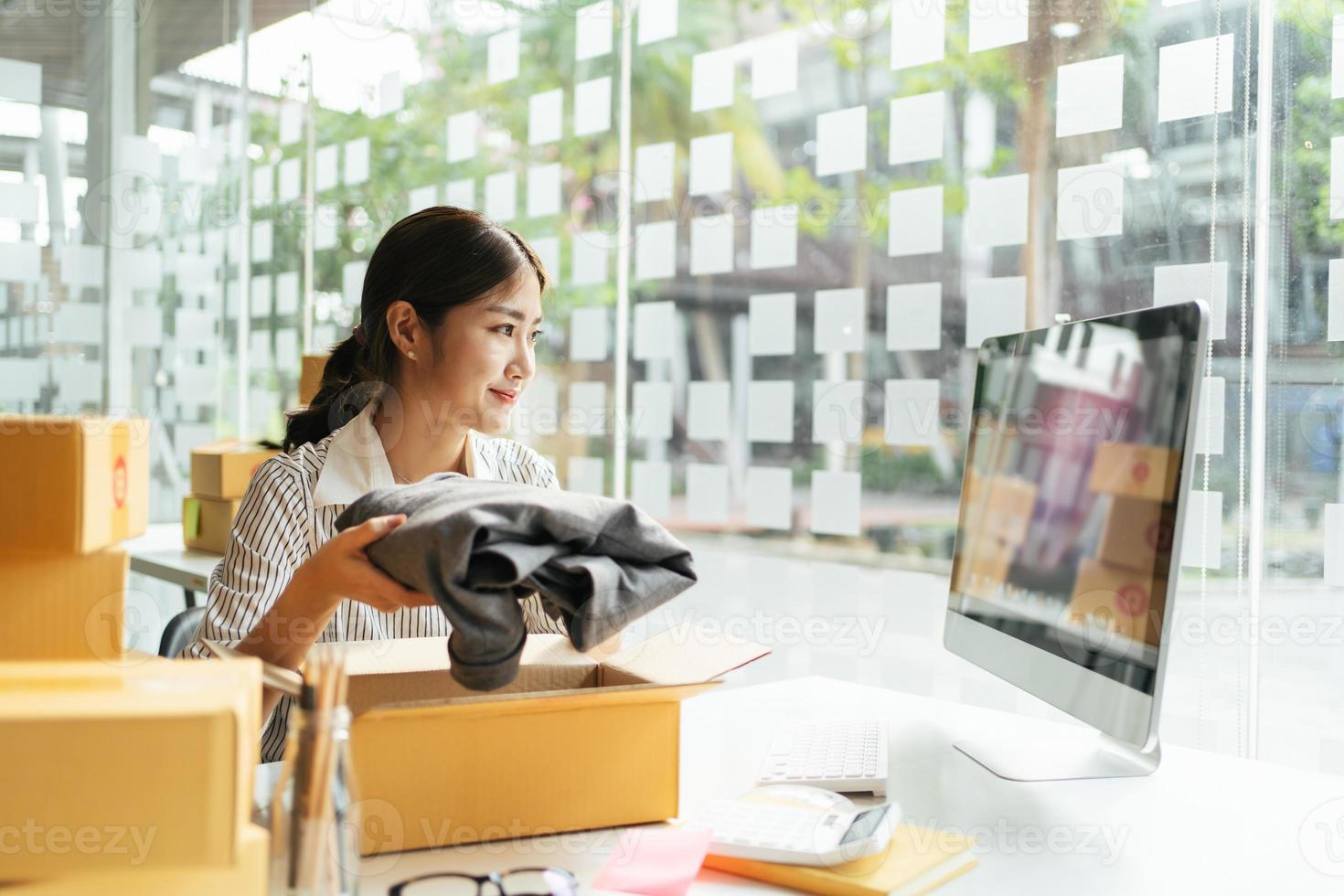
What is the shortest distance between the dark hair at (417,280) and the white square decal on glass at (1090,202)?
38.2 inches

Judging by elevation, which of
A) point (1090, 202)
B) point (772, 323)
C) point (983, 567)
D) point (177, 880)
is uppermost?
point (1090, 202)

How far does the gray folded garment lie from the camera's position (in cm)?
84

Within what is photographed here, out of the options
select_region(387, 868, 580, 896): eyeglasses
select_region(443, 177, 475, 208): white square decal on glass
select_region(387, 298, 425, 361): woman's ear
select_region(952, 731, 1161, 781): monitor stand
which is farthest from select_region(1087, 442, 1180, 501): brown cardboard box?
select_region(443, 177, 475, 208): white square decal on glass

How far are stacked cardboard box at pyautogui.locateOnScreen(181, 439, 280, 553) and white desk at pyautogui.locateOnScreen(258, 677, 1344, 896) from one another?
6.18 feet

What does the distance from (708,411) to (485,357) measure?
3.56ft

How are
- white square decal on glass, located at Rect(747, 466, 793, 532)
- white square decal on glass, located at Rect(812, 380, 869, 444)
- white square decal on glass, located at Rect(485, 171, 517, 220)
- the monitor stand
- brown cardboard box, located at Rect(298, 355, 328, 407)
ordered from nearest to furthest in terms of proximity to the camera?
the monitor stand
white square decal on glass, located at Rect(812, 380, 869, 444)
white square decal on glass, located at Rect(747, 466, 793, 532)
brown cardboard box, located at Rect(298, 355, 328, 407)
white square decal on glass, located at Rect(485, 171, 517, 220)

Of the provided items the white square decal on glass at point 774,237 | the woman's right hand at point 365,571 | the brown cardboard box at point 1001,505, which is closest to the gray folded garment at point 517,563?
the woman's right hand at point 365,571

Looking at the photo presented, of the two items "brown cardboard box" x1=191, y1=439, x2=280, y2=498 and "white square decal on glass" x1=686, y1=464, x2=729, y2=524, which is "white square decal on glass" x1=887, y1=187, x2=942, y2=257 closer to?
"white square decal on glass" x1=686, y1=464, x2=729, y2=524

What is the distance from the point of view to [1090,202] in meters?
1.95

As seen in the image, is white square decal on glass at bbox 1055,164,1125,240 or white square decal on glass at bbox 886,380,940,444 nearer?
white square decal on glass at bbox 1055,164,1125,240

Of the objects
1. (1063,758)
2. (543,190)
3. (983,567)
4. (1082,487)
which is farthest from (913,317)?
(543,190)

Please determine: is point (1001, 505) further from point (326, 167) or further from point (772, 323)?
point (326, 167)

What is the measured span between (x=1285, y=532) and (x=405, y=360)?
147 cm

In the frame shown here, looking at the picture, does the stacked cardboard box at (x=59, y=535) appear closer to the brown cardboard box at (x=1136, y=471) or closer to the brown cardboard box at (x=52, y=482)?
the brown cardboard box at (x=52, y=482)
